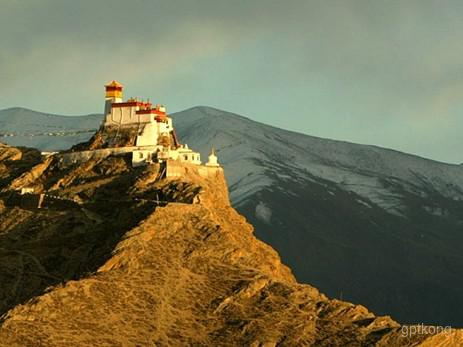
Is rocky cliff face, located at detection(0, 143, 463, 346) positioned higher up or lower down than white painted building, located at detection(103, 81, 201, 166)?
lower down

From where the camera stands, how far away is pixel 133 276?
134 meters

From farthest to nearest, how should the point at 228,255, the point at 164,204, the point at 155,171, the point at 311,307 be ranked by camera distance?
the point at 155,171 → the point at 164,204 → the point at 228,255 → the point at 311,307

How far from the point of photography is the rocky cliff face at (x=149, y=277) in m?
121

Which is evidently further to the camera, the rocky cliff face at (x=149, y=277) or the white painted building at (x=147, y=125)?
the white painted building at (x=147, y=125)

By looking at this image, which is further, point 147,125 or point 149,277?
point 147,125

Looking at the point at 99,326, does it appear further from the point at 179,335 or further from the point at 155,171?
the point at 155,171

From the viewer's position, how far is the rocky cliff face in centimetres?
12138

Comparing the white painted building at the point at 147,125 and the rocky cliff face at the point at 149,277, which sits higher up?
the white painted building at the point at 147,125

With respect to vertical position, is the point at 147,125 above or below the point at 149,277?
above

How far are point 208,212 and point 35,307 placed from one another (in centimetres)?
3895

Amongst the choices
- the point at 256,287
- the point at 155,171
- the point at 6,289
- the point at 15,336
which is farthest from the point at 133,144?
the point at 15,336

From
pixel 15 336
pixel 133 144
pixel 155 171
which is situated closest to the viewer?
pixel 15 336

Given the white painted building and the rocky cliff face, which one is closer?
the rocky cliff face

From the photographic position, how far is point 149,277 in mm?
134500
